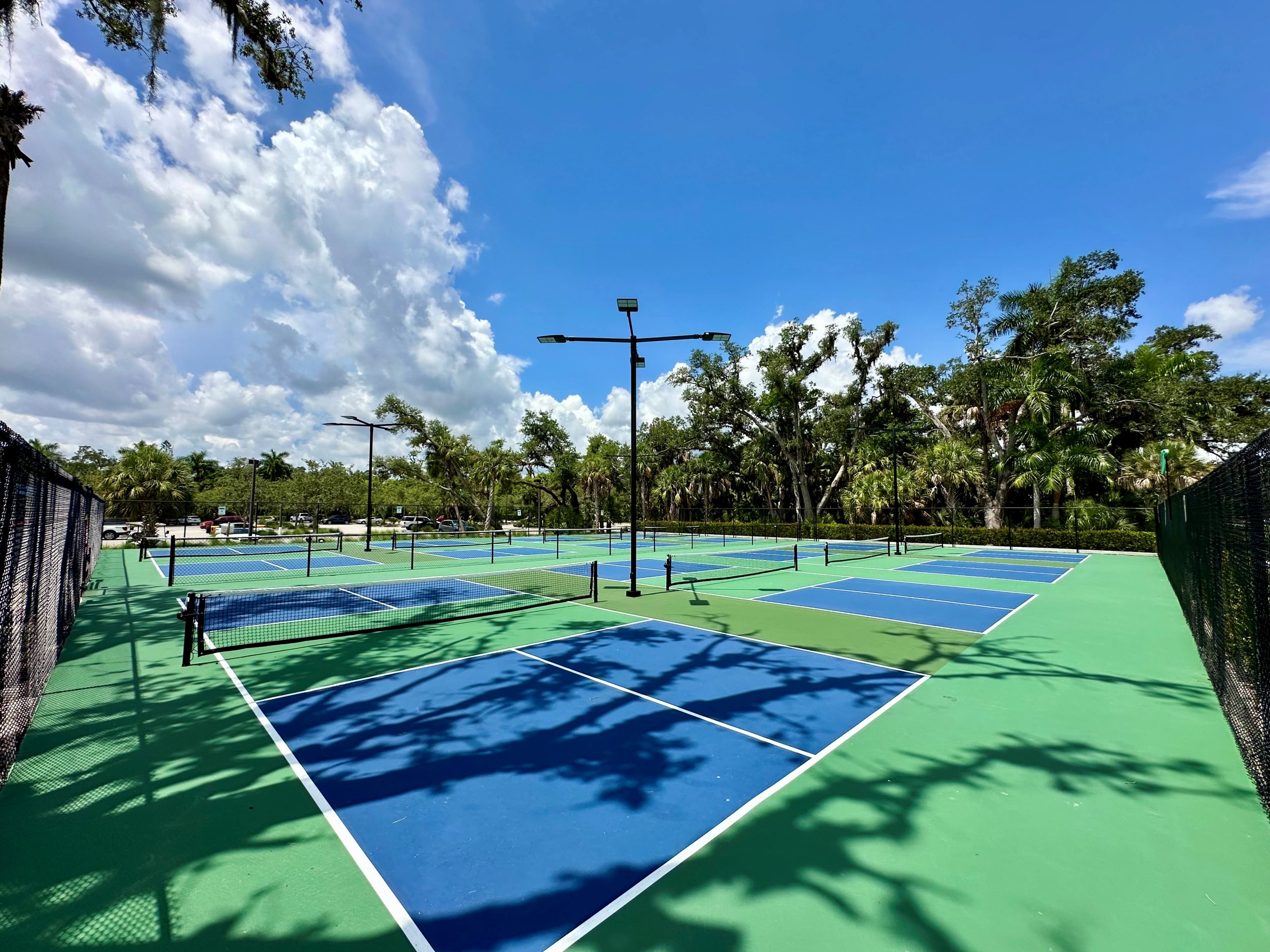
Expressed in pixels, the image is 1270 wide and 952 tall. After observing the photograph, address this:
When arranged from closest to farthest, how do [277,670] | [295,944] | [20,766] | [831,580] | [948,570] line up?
[295,944]
[20,766]
[277,670]
[831,580]
[948,570]

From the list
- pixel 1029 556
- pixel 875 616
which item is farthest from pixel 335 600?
pixel 1029 556

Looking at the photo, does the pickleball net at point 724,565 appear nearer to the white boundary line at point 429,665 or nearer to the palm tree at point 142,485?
the white boundary line at point 429,665

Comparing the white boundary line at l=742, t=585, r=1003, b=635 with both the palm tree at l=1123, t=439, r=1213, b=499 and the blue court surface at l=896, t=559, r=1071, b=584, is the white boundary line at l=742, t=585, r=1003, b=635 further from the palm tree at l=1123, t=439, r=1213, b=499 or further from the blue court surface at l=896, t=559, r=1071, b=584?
the palm tree at l=1123, t=439, r=1213, b=499

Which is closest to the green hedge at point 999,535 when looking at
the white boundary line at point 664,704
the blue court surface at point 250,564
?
the blue court surface at point 250,564

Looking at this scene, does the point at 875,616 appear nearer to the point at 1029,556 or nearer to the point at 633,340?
the point at 633,340

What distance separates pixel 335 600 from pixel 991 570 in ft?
72.1

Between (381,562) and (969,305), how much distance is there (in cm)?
4183

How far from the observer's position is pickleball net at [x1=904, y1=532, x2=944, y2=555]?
31031mm

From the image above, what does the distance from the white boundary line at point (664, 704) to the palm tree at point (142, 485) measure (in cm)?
3568

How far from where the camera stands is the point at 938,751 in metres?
4.93

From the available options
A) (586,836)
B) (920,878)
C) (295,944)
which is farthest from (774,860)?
(295,944)

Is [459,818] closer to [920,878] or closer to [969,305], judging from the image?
[920,878]

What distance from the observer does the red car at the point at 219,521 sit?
39906 millimetres

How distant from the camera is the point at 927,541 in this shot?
33.2 metres
